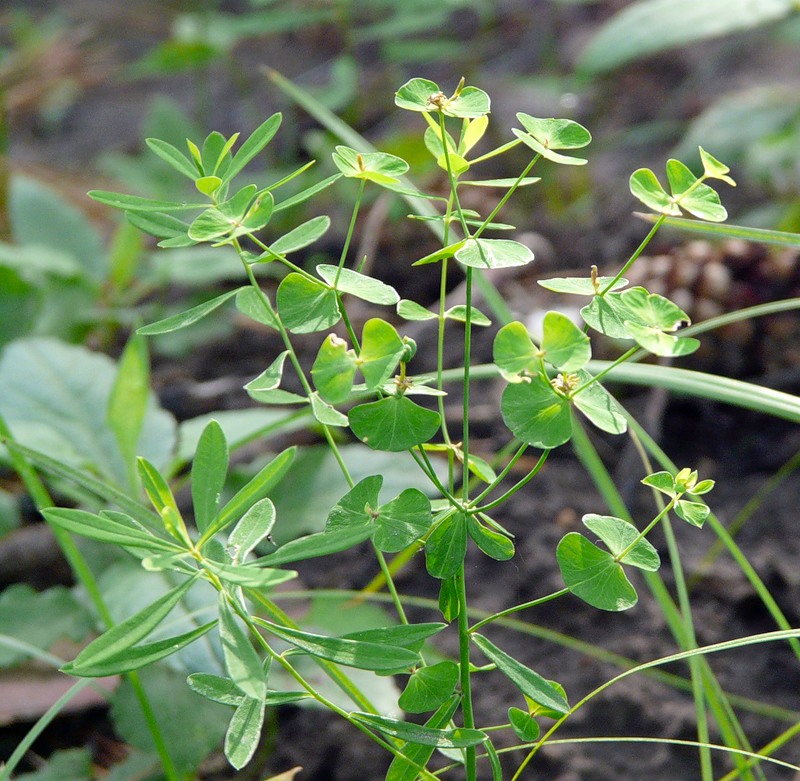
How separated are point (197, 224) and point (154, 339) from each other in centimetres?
114

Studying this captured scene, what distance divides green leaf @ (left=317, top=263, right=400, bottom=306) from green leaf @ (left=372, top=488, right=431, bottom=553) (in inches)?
4.5

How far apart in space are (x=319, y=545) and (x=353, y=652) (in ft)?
0.21

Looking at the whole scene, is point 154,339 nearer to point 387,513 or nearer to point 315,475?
point 315,475

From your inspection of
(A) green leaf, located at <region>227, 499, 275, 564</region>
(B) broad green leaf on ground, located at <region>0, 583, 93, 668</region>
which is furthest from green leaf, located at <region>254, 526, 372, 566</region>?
(B) broad green leaf on ground, located at <region>0, 583, 93, 668</region>

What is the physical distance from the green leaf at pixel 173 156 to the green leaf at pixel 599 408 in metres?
0.27

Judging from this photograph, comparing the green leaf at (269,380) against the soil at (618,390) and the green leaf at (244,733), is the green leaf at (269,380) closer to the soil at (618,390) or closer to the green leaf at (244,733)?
the green leaf at (244,733)

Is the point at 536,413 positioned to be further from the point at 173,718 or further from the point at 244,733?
the point at 173,718

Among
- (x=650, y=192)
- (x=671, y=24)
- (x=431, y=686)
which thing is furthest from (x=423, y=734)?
(x=671, y=24)

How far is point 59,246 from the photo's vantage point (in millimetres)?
1612

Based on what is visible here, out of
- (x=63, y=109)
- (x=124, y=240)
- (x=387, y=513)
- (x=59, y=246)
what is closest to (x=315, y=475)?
(x=387, y=513)

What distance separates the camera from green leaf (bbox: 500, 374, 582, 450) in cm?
46

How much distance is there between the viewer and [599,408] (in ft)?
1.59

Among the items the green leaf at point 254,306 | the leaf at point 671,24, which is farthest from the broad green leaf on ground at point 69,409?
the leaf at point 671,24

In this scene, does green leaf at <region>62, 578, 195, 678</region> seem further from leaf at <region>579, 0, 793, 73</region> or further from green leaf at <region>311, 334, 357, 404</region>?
leaf at <region>579, 0, 793, 73</region>
